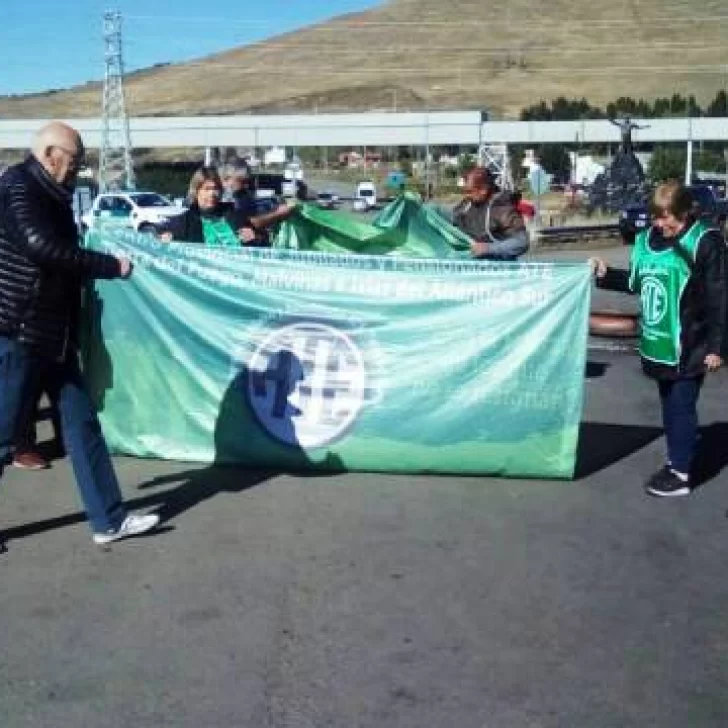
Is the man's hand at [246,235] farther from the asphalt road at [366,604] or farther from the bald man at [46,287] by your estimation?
the bald man at [46,287]

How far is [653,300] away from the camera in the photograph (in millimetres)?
6477

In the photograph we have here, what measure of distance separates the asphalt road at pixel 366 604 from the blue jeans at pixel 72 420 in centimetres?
23

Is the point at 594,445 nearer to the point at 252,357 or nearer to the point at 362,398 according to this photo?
the point at 362,398

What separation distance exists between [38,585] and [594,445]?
4037 millimetres

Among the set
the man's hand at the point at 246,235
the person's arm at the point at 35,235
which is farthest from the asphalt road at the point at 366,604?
the man's hand at the point at 246,235

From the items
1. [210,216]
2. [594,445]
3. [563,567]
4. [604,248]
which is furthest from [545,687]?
[604,248]

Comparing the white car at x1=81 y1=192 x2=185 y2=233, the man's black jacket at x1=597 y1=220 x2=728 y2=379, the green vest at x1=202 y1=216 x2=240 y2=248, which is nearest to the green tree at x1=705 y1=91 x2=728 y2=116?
the white car at x1=81 y1=192 x2=185 y2=233

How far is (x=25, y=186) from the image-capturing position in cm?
507

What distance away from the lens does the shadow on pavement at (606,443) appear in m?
7.21

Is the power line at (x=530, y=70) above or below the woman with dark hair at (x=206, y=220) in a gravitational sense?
above

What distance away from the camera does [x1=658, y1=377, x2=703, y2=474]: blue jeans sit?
652 centimetres

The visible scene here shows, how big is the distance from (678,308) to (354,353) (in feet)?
5.94

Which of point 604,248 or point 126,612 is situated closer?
point 126,612

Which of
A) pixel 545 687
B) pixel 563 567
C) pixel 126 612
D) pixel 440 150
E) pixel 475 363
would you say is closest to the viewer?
pixel 545 687
